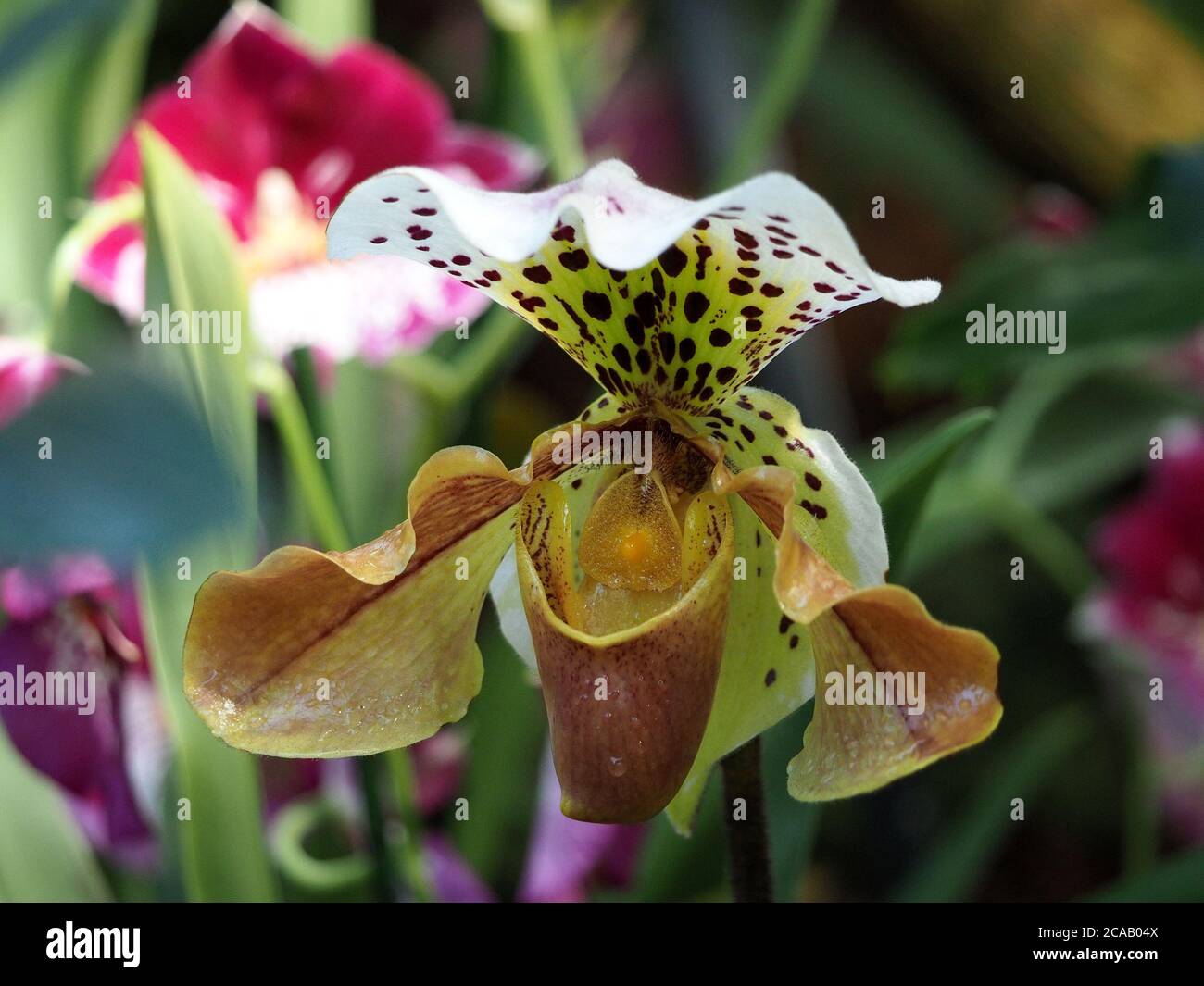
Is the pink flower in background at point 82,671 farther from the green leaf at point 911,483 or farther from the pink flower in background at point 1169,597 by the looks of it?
the pink flower in background at point 1169,597

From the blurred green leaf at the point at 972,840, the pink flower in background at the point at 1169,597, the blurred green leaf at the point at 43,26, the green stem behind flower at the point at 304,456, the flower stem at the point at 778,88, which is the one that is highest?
the flower stem at the point at 778,88

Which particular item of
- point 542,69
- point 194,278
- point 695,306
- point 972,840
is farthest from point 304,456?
point 972,840

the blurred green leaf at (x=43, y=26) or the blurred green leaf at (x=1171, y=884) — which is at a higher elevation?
the blurred green leaf at (x=43, y=26)

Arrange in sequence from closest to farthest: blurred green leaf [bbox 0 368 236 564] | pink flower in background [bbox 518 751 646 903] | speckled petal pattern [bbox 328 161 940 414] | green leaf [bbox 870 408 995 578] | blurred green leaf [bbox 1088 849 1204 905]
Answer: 1. blurred green leaf [bbox 0 368 236 564]
2. speckled petal pattern [bbox 328 161 940 414]
3. green leaf [bbox 870 408 995 578]
4. blurred green leaf [bbox 1088 849 1204 905]
5. pink flower in background [bbox 518 751 646 903]

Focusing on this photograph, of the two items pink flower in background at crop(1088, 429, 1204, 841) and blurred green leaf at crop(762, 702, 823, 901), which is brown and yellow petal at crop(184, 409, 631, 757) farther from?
pink flower in background at crop(1088, 429, 1204, 841)

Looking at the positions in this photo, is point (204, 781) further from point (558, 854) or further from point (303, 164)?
point (303, 164)

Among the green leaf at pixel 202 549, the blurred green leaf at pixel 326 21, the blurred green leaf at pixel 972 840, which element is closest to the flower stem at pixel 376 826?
the green leaf at pixel 202 549

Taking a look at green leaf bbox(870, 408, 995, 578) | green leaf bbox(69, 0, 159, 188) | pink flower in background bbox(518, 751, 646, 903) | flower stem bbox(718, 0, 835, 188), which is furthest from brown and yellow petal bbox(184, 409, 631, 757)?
green leaf bbox(69, 0, 159, 188)
